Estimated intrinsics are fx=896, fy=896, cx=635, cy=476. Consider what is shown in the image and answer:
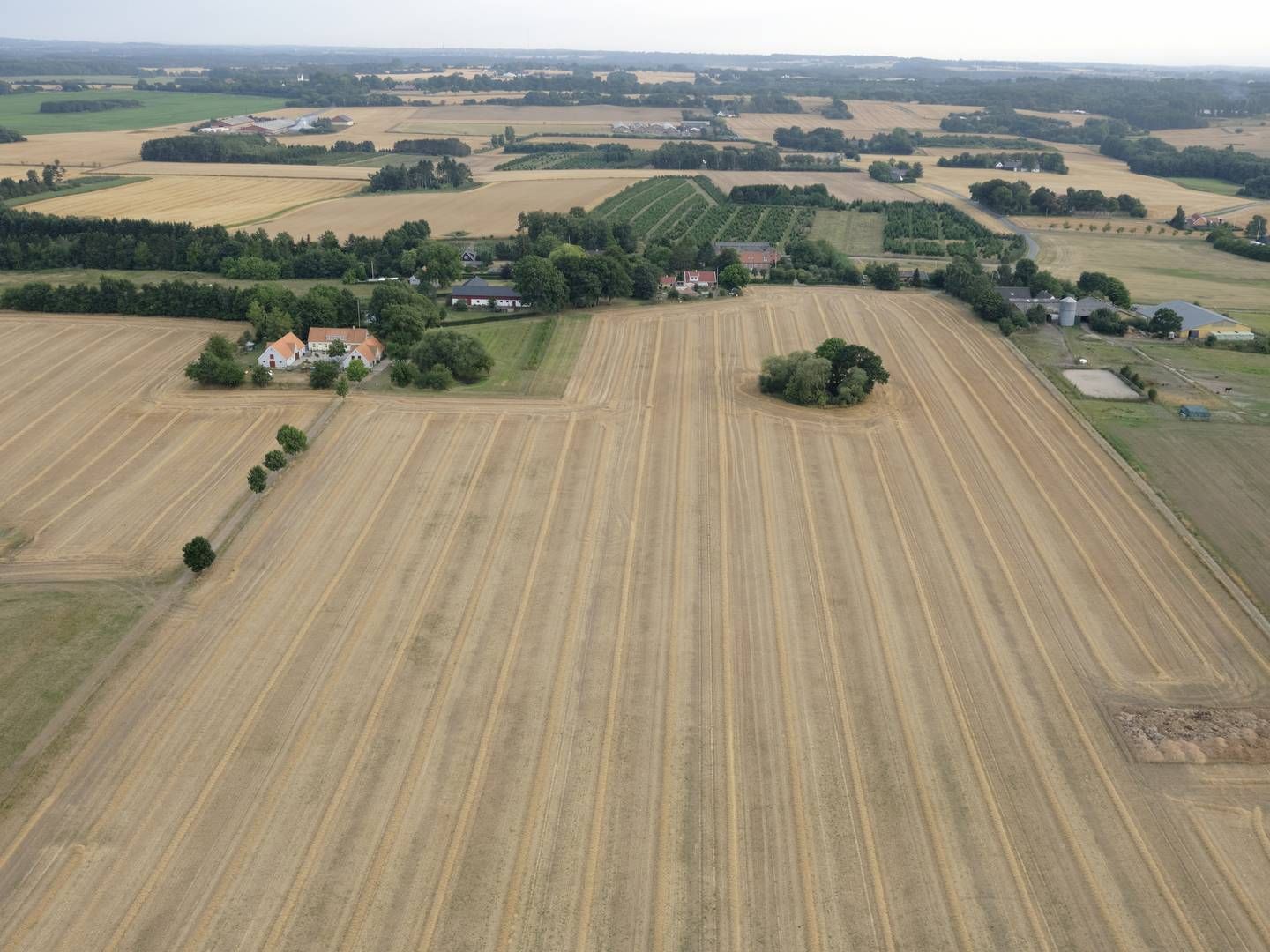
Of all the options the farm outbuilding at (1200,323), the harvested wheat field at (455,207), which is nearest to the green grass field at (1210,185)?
the farm outbuilding at (1200,323)

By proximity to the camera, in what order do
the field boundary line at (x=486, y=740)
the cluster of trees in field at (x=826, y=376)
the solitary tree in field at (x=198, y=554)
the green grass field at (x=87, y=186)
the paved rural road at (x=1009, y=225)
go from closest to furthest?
the field boundary line at (x=486, y=740) → the solitary tree in field at (x=198, y=554) → the cluster of trees in field at (x=826, y=376) → the paved rural road at (x=1009, y=225) → the green grass field at (x=87, y=186)

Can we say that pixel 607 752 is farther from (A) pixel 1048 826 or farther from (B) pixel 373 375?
(B) pixel 373 375

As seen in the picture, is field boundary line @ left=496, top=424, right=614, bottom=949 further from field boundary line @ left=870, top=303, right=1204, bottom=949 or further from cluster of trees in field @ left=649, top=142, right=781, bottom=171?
cluster of trees in field @ left=649, top=142, right=781, bottom=171

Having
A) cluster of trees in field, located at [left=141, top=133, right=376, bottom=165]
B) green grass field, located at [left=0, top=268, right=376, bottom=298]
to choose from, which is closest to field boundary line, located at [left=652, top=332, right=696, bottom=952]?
green grass field, located at [left=0, top=268, right=376, bottom=298]

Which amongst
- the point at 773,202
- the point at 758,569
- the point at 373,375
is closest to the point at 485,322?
the point at 373,375

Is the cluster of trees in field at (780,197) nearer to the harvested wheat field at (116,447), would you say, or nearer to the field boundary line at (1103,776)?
the harvested wheat field at (116,447)
